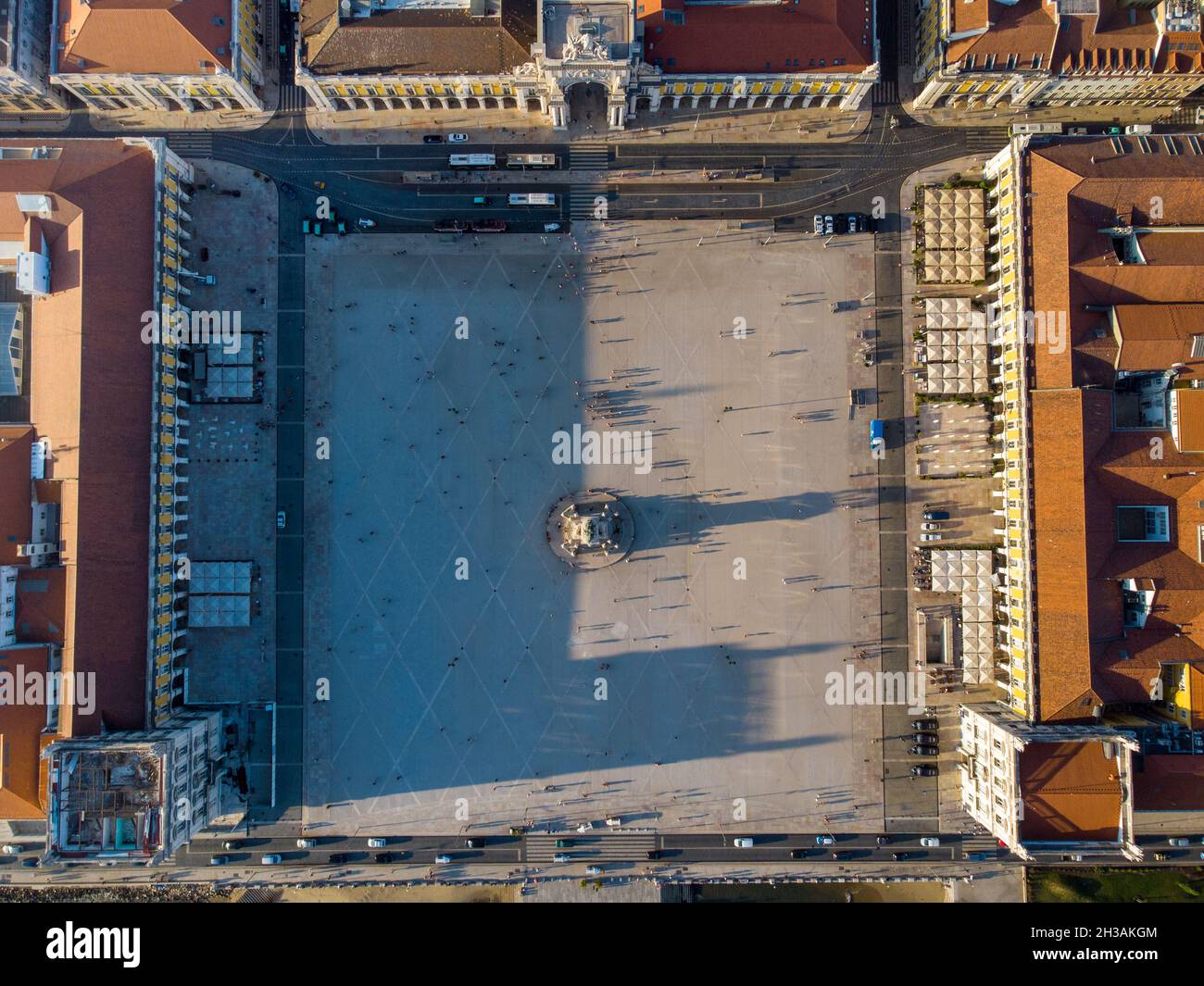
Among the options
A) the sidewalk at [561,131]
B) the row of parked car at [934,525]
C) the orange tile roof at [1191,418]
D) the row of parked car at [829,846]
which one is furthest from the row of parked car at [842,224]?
the row of parked car at [829,846]

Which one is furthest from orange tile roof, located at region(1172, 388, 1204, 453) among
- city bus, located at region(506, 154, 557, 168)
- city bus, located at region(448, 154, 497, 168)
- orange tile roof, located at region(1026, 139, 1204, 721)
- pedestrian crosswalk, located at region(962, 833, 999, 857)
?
city bus, located at region(448, 154, 497, 168)

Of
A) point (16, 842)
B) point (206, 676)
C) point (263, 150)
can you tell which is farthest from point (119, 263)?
point (16, 842)

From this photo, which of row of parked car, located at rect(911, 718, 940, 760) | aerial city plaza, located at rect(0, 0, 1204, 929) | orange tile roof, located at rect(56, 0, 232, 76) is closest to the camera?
orange tile roof, located at rect(56, 0, 232, 76)

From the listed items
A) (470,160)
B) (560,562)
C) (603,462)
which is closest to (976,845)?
(560,562)

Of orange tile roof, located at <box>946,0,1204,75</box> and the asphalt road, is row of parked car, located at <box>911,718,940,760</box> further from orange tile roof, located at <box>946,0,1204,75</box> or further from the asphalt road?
orange tile roof, located at <box>946,0,1204,75</box>

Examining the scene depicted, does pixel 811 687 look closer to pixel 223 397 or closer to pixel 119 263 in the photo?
pixel 223 397

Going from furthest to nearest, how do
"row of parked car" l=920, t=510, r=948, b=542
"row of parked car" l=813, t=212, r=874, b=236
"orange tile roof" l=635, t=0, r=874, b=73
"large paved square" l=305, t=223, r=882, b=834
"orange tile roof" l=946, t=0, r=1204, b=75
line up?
"row of parked car" l=813, t=212, r=874, b=236, "row of parked car" l=920, t=510, r=948, b=542, "large paved square" l=305, t=223, r=882, b=834, "orange tile roof" l=946, t=0, r=1204, b=75, "orange tile roof" l=635, t=0, r=874, b=73

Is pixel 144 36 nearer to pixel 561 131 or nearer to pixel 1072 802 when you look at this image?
pixel 561 131
